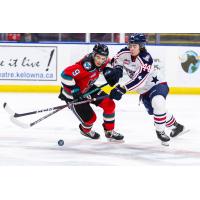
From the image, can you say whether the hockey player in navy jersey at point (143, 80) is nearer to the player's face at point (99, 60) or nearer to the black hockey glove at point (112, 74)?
the black hockey glove at point (112, 74)

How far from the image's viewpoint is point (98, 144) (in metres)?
4.77

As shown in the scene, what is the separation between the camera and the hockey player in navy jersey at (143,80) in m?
4.50

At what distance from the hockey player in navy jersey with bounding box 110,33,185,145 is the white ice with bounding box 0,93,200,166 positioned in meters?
0.29

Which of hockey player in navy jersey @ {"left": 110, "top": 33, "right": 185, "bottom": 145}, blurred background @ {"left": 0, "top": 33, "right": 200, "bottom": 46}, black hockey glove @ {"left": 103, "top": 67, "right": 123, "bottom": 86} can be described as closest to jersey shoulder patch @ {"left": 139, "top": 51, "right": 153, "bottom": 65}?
hockey player in navy jersey @ {"left": 110, "top": 33, "right": 185, "bottom": 145}

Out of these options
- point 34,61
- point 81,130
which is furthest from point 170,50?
point 81,130

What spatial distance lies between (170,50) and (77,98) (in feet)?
12.6

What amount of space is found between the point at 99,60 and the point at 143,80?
0.39 m

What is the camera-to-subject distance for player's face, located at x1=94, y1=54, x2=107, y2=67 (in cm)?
448

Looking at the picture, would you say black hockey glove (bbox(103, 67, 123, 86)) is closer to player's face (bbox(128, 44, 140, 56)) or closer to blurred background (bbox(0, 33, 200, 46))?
player's face (bbox(128, 44, 140, 56))

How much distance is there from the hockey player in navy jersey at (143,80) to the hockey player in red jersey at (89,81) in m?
0.12

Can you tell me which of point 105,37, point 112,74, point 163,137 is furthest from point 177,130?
point 105,37

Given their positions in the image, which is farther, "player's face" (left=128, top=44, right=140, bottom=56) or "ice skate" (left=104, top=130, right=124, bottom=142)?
"ice skate" (left=104, top=130, right=124, bottom=142)

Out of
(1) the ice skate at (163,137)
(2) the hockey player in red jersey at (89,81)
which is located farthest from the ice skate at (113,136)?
(1) the ice skate at (163,137)

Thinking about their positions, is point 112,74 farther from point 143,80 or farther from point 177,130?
point 177,130
